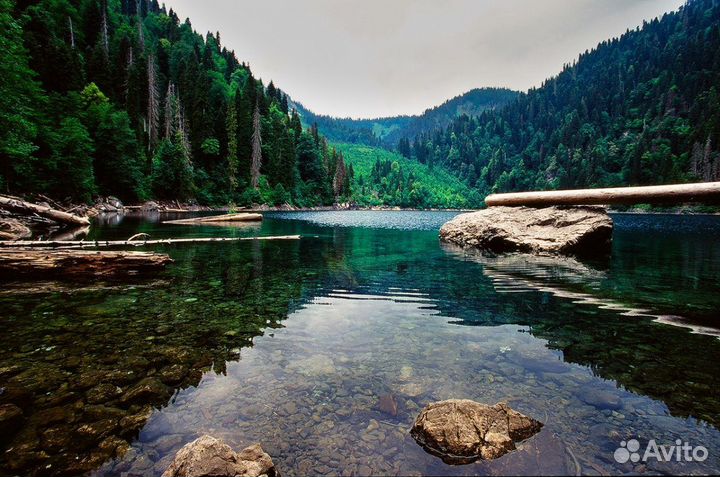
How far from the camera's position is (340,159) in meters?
123

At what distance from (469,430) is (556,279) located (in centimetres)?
886

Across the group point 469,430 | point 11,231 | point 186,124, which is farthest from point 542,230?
point 186,124

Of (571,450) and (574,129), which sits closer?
(571,450)

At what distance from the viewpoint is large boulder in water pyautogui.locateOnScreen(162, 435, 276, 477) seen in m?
2.31

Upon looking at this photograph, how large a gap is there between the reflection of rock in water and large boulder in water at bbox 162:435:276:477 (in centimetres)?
733

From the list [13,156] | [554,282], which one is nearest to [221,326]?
[554,282]

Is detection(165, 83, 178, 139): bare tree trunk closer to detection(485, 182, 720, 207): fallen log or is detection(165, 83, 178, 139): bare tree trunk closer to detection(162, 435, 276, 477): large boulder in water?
detection(485, 182, 720, 207): fallen log

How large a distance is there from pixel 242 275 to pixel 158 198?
55325mm

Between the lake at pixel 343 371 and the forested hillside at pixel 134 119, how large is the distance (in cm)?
Answer: 2211

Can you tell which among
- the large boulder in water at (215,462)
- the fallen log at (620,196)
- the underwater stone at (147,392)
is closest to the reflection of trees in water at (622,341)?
the fallen log at (620,196)

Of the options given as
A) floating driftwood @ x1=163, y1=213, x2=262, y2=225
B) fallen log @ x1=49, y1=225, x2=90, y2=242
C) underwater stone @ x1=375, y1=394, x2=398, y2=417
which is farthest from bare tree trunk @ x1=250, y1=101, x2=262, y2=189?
underwater stone @ x1=375, y1=394, x2=398, y2=417

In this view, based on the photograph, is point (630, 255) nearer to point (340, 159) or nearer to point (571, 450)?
point (571, 450)

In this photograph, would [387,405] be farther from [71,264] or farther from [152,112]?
[152,112]

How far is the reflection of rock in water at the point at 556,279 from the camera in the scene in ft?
22.2
